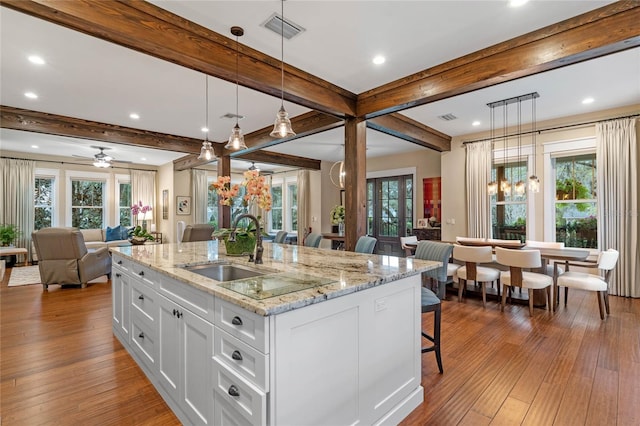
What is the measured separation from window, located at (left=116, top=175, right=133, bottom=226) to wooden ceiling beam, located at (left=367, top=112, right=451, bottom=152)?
8.10 metres

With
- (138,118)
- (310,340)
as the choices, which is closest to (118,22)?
(310,340)

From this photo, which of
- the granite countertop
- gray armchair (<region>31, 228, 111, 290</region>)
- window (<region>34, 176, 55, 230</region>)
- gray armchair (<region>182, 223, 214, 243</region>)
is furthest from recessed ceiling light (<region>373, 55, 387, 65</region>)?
window (<region>34, 176, 55, 230</region>)

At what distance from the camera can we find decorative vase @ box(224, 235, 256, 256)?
8.59 ft

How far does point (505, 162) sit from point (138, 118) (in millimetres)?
6554

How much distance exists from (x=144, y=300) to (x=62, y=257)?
393cm

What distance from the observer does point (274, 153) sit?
8023 mm

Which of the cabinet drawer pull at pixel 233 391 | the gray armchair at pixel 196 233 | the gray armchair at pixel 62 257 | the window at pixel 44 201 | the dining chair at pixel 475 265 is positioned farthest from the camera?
the window at pixel 44 201

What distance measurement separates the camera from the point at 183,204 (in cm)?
944

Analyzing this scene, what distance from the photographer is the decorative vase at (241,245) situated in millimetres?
2619

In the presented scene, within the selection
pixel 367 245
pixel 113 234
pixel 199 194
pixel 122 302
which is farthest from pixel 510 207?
pixel 113 234

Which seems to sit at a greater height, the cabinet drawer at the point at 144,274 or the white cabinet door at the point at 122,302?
the cabinet drawer at the point at 144,274

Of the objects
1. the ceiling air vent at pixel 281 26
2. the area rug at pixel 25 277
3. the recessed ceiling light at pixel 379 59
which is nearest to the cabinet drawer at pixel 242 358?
the ceiling air vent at pixel 281 26

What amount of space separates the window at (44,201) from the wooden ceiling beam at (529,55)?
9.12m

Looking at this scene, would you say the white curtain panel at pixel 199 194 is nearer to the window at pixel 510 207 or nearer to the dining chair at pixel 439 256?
the window at pixel 510 207
